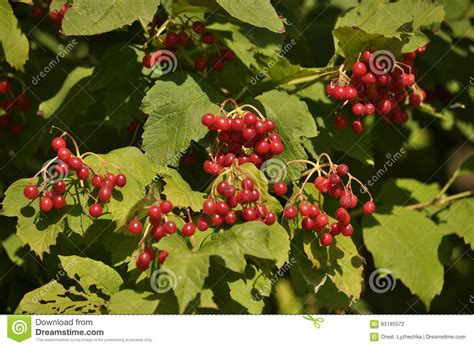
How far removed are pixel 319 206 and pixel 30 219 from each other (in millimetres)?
1099

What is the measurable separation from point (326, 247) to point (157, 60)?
1.09m

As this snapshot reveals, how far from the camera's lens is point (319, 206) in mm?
2697

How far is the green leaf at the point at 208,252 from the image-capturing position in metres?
2.13

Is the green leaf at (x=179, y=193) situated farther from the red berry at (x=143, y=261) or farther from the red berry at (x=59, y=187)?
the red berry at (x=59, y=187)

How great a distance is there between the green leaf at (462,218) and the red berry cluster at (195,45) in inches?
52.3

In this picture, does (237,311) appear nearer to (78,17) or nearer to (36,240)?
(36,240)

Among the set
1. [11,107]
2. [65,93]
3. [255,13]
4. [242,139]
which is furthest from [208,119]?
[11,107]

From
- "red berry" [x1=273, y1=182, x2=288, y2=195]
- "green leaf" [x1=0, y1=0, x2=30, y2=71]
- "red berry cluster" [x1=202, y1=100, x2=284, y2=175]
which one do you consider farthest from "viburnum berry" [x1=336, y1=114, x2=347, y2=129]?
"green leaf" [x1=0, y1=0, x2=30, y2=71]

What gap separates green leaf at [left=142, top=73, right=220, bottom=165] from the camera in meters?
2.80

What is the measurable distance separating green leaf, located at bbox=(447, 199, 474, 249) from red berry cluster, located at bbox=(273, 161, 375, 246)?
0.89 metres

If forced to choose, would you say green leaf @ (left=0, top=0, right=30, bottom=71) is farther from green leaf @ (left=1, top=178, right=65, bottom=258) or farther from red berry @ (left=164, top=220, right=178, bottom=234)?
red berry @ (left=164, top=220, right=178, bottom=234)

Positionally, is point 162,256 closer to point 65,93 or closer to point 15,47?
point 65,93

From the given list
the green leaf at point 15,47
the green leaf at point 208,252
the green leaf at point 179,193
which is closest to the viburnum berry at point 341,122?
the green leaf at point 179,193
